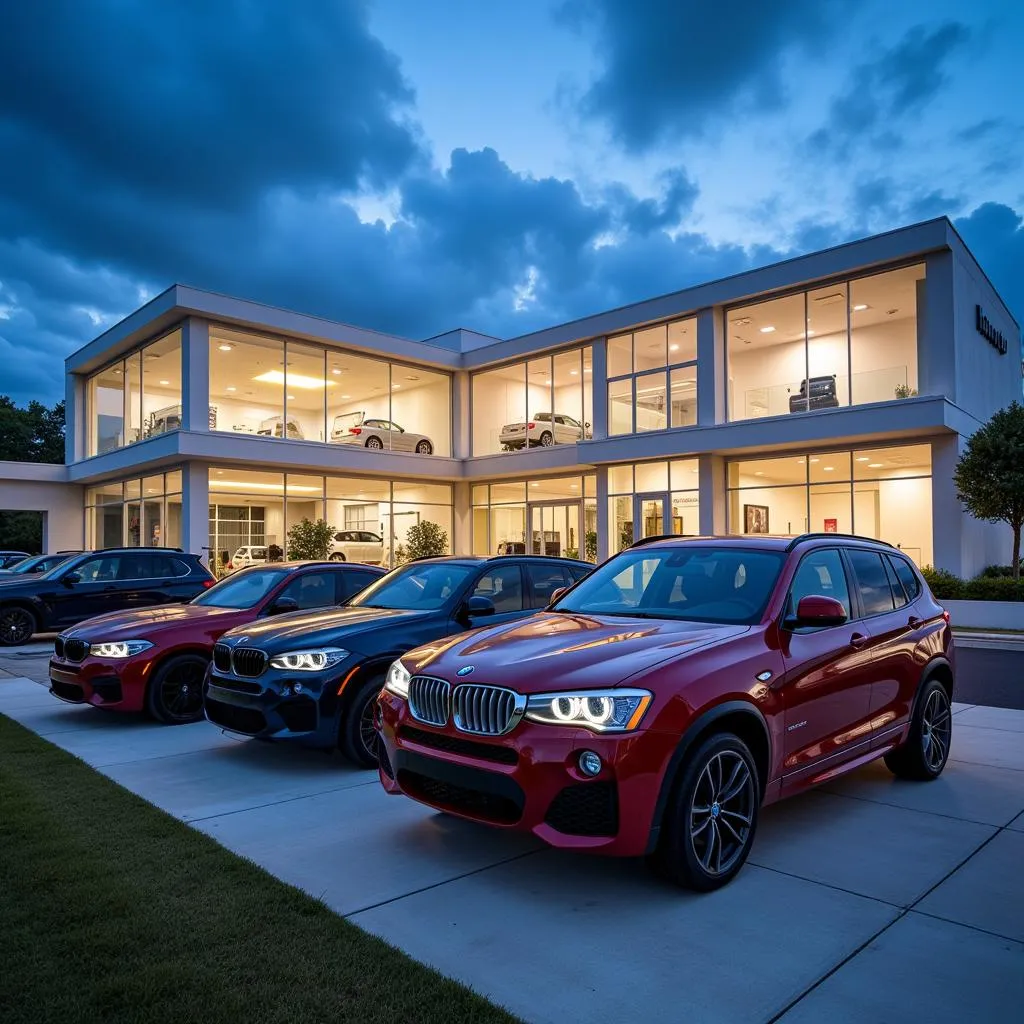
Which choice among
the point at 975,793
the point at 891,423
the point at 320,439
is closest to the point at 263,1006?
the point at 975,793

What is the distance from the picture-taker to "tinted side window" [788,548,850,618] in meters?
4.99

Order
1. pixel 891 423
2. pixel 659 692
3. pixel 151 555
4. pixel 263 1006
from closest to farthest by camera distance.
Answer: pixel 263 1006 < pixel 659 692 < pixel 151 555 < pixel 891 423

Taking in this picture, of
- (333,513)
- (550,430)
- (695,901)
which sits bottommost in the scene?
(695,901)

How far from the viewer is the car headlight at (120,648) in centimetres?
783

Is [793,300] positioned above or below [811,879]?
above

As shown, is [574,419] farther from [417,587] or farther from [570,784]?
[570,784]

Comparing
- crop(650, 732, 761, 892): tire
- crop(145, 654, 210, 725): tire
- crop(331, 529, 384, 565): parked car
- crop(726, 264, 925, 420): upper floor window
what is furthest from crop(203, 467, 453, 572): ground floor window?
crop(650, 732, 761, 892): tire

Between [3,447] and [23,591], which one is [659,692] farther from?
[3,447]

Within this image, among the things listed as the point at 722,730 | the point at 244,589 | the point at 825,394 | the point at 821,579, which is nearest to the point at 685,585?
the point at 821,579

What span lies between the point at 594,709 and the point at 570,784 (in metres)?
0.34

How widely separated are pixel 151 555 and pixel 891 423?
1615 centimetres

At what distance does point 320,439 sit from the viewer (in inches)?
1077

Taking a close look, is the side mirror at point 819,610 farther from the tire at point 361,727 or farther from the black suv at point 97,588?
the black suv at point 97,588

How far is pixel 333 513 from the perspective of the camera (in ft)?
91.6
